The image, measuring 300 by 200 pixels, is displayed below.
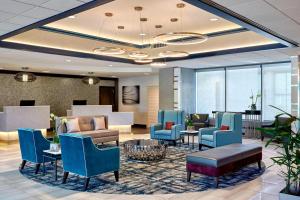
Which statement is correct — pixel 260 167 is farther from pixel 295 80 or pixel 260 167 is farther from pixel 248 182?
pixel 295 80

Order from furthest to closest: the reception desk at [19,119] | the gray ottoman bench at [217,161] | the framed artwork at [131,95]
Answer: the framed artwork at [131,95] < the reception desk at [19,119] < the gray ottoman bench at [217,161]

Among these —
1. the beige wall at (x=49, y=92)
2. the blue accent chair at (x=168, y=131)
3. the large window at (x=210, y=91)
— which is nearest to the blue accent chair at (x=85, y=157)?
the blue accent chair at (x=168, y=131)

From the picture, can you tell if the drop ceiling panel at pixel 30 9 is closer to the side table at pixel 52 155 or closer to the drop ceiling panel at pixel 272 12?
the drop ceiling panel at pixel 272 12

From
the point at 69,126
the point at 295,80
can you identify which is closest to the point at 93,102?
the point at 69,126

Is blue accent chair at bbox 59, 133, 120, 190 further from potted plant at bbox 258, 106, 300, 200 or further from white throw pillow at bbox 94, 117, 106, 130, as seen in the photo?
white throw pillow at bbox 94, 117, 106, 130

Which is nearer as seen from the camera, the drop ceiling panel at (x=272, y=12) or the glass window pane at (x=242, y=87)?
the drop ceiling panel at (x=272, y=12)

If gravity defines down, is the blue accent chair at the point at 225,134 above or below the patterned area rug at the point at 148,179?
above

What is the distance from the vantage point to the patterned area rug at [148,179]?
4.54 meters

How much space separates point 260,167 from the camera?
5.92m

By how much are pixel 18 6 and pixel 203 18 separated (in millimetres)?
3679

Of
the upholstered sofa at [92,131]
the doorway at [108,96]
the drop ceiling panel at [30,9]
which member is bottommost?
the upholstered sofa at [92,131]

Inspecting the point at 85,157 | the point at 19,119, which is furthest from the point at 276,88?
the point at 19,119

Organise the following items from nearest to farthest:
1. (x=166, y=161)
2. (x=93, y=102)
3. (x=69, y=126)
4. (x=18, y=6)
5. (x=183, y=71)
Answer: (x=18, y=6), (x=166, y=161), (x=69, y=126), (x=183, y=71), (x=93, y=102)

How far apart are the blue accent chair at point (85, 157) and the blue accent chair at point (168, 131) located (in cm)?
368
